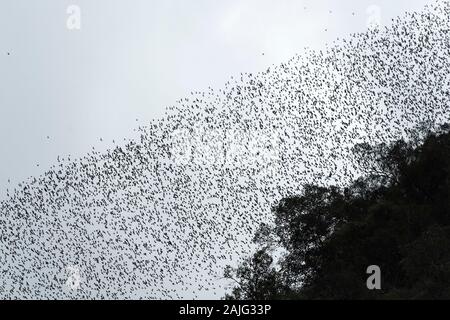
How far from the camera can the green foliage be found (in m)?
37.9

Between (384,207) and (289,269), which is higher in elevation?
(384,207)

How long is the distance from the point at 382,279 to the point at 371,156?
12391 mm

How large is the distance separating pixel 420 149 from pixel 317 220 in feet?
29.6

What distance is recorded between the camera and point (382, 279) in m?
38.4

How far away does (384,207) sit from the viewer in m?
41.3

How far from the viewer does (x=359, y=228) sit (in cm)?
4147

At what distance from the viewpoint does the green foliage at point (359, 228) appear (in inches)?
1494
